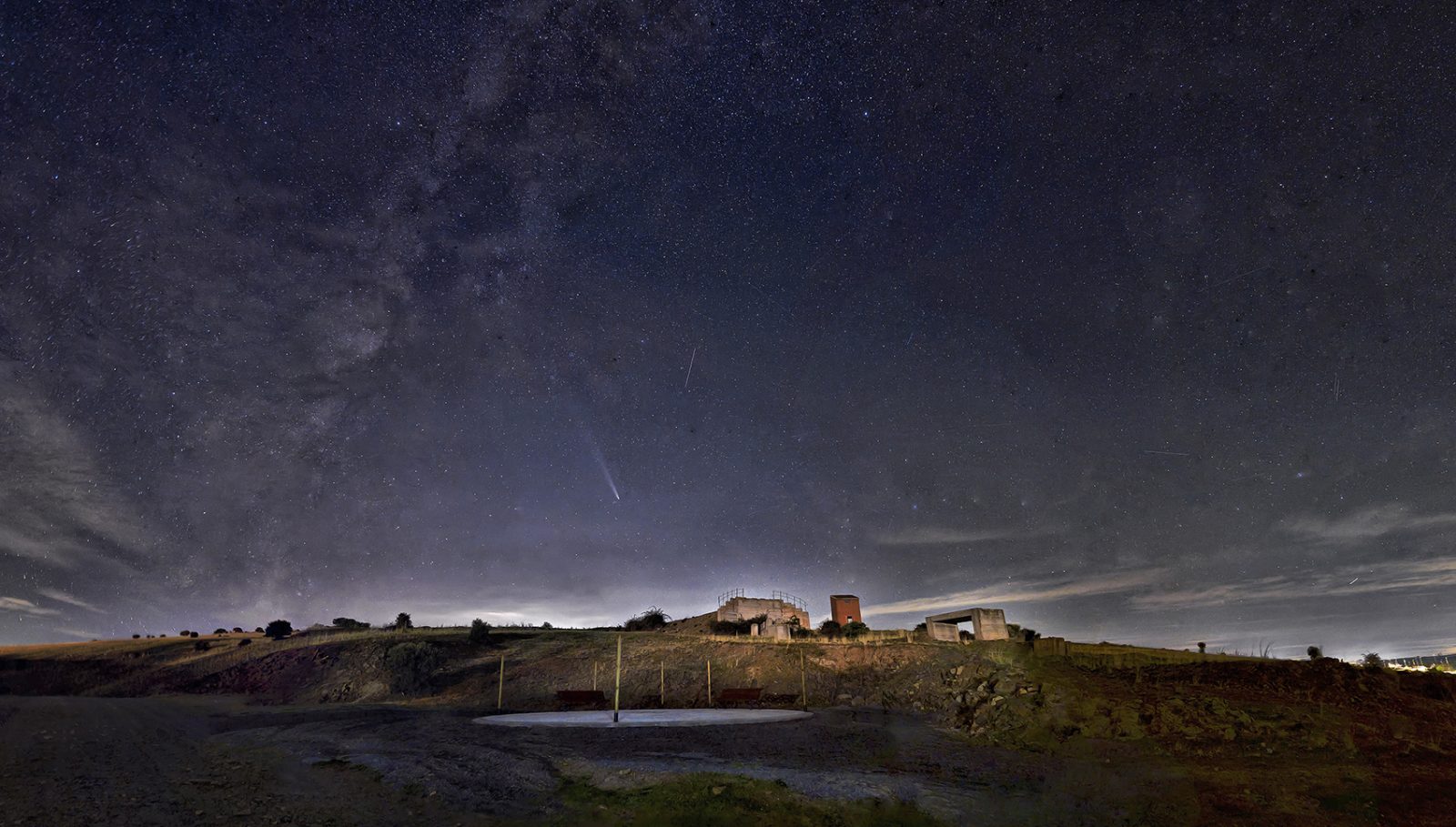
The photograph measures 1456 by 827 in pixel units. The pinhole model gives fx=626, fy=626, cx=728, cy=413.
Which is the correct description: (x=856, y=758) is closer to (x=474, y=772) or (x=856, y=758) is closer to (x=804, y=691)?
(x=474, y=772)

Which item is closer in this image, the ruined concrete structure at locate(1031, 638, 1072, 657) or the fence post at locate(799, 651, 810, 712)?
the fence post at locate(799, 651, 810, 712)

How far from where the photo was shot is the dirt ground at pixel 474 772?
13.2 metres

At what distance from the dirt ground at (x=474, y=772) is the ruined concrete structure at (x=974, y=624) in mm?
27797

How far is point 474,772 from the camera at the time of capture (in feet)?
55.6

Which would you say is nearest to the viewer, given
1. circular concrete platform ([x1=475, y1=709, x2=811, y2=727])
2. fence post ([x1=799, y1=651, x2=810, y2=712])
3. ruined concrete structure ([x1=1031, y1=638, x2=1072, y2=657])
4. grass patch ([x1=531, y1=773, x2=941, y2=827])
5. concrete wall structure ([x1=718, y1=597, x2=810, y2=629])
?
grass patch ([x1=531, y1=773, x2=941, y2=827])

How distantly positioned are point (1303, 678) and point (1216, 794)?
14.2m

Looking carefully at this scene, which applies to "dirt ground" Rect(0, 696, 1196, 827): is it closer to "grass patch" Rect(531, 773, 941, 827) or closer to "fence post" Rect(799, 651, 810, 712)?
"grass patch" Rect(531, 773, 941, 827)

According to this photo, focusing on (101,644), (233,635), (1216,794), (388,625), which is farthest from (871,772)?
(101,644)

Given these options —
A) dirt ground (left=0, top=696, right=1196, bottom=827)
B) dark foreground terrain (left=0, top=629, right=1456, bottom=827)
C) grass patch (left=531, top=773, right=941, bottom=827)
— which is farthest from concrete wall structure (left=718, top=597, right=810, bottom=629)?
grass patch (left=531, top=773, right=941, bottom=827)

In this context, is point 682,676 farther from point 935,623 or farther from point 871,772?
point 871,772

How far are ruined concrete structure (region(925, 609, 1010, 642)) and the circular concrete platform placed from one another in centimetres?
2464

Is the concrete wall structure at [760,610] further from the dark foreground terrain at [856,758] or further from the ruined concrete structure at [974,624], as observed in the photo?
the dark foreground terrain at [856,758]

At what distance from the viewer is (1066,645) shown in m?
38.4

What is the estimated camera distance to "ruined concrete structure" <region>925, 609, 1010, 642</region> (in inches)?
2031
